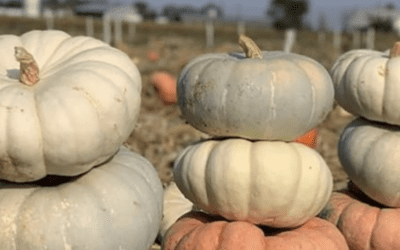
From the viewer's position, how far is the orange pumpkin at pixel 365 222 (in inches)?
135

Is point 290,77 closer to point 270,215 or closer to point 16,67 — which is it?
point 270,215

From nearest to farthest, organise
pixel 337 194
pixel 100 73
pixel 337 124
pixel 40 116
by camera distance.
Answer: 1. pixel 40 116
2. pixel 100 73
3. pixel 337 194
4. pixel 337 124

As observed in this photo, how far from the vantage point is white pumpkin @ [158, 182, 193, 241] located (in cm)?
418

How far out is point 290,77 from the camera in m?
2.97

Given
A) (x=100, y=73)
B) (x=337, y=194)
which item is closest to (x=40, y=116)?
(x=100, y=73)

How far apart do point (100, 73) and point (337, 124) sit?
607 centimetres

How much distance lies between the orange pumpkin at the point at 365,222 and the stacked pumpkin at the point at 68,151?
122cm

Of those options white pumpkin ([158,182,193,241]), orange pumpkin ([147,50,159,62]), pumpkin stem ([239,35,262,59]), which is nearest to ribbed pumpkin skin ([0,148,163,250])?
pumpkin stem ([239,35,262,59])

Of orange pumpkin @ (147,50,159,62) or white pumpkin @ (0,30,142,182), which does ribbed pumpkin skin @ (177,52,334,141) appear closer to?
white pumpkin @ (0,30,142,182)

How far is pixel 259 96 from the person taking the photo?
2941 mm

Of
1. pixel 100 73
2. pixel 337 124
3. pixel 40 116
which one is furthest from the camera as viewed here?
pixel 337 124

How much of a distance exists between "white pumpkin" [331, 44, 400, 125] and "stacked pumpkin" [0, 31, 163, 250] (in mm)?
1314

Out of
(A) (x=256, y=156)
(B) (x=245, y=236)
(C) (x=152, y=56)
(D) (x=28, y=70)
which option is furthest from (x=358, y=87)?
(C) (x=152, y=56)

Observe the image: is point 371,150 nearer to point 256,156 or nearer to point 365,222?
point 365,222
